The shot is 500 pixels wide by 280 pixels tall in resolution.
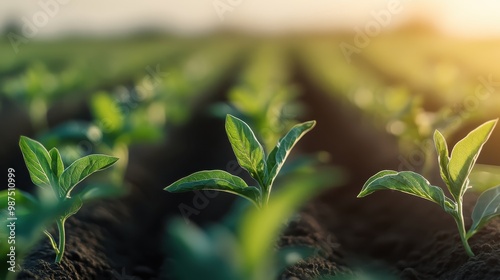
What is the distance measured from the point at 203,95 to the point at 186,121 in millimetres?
2811

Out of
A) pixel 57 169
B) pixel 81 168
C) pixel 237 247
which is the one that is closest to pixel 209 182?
pixel 81 168

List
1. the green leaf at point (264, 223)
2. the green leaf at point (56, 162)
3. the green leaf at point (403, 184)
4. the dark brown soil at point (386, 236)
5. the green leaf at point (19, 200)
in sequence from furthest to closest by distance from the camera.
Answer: the dark brown soil at point (386, 236) < the green leaf at point (56, 162) < the green leaf at point (19, 200) < the green leaf at point (403, 184) < the green leaf at point (264, 223)

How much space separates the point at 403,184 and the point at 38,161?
1551 millimetres

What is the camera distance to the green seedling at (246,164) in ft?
7.85

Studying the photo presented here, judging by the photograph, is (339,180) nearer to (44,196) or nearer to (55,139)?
(55,139)

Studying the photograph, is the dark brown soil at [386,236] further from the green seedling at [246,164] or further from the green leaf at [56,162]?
the green leaf at [56,162]

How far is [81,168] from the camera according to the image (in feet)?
8.21

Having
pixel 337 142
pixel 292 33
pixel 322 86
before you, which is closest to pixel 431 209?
pixel 337 142

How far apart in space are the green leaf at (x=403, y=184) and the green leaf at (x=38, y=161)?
133 cm

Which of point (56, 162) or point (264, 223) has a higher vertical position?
point (56, 162)

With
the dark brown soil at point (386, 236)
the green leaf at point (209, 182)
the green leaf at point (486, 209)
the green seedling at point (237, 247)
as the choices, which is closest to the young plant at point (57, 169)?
the green leaf at point (209, 182)

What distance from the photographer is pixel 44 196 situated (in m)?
2.56

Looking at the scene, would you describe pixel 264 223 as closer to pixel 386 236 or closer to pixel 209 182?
pixel 209 182

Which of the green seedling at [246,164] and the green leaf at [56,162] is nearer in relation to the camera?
the green seedling at [246,164]
